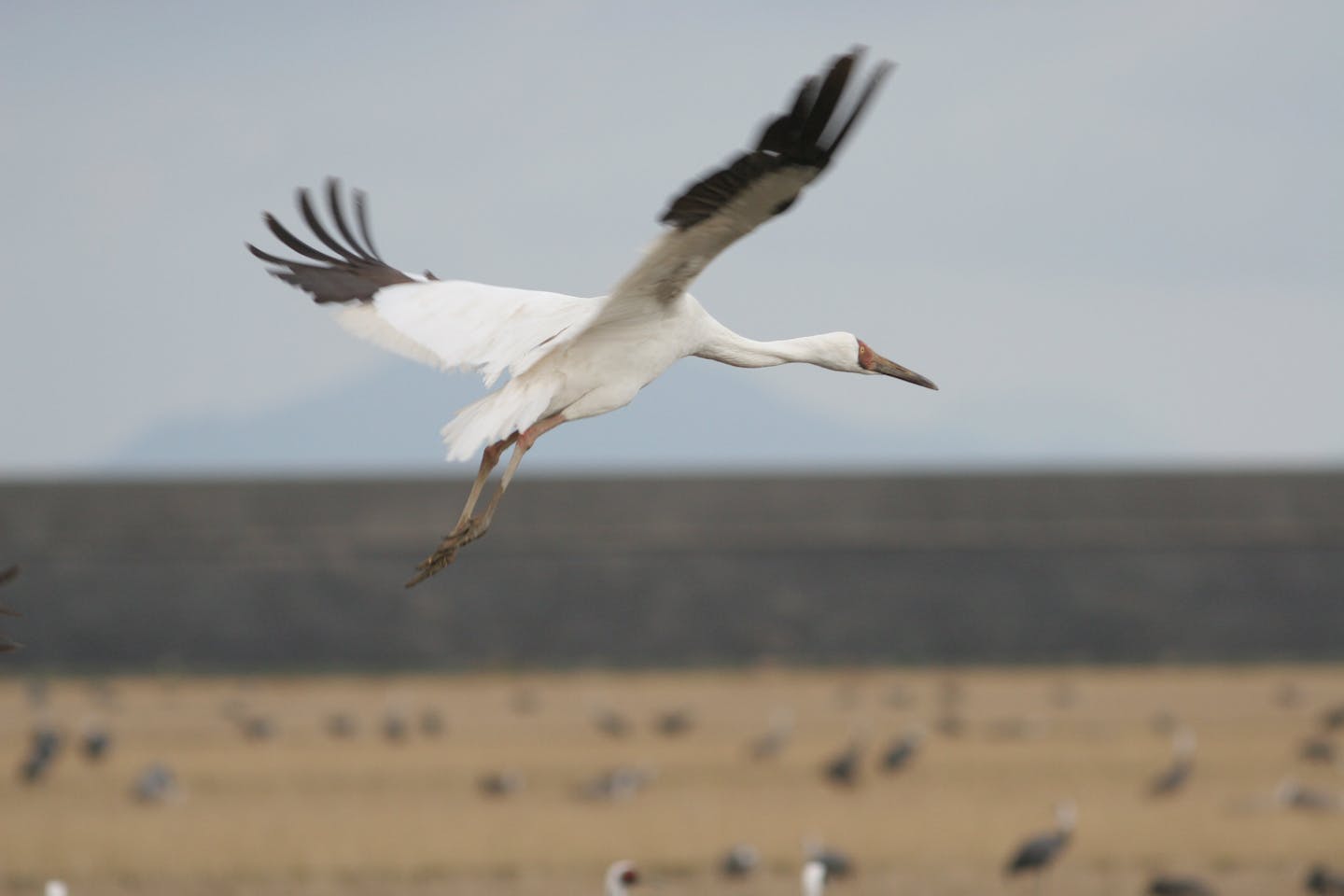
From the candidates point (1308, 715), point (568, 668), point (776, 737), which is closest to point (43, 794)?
point (776, 737)

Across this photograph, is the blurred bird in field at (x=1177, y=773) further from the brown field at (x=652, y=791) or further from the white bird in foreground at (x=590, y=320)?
the white bird in foreground at (x=590, y=320)

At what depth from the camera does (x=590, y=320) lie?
334 inches

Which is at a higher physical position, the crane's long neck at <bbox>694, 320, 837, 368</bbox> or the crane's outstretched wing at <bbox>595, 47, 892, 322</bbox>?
the crane's outstretched wing at <bbox>595, 47, 892, 322</bbox>

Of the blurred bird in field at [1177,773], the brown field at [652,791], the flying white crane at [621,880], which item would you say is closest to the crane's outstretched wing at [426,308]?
the flying white crane at [621,880]

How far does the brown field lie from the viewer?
18.4 meters

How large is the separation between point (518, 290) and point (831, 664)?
25.7m

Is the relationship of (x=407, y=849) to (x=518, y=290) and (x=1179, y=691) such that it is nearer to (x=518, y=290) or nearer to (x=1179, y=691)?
(x=518, y=290)

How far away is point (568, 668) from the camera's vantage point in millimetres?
34688

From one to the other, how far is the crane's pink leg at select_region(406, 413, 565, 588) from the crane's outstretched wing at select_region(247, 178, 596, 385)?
0.25m

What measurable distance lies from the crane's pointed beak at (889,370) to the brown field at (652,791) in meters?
8.42

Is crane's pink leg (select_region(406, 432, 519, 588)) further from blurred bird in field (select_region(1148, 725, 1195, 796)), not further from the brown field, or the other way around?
blurred bird in field (select_region(1148, 725, 1195, 796))

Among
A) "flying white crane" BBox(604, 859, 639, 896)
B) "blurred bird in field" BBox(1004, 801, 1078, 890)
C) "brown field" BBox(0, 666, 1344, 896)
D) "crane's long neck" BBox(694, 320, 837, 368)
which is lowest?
"brown field" BBox(0, 666, 1344, 896)

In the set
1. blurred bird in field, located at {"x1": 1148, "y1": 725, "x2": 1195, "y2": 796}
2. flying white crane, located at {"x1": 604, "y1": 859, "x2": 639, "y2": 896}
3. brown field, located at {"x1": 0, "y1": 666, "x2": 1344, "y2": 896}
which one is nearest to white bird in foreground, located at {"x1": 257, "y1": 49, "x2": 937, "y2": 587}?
flying white crane, located at {"x1": 604, "y1": 859, "x2": 639, "y2": 896}

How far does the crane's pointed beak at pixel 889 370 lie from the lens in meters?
9.88
